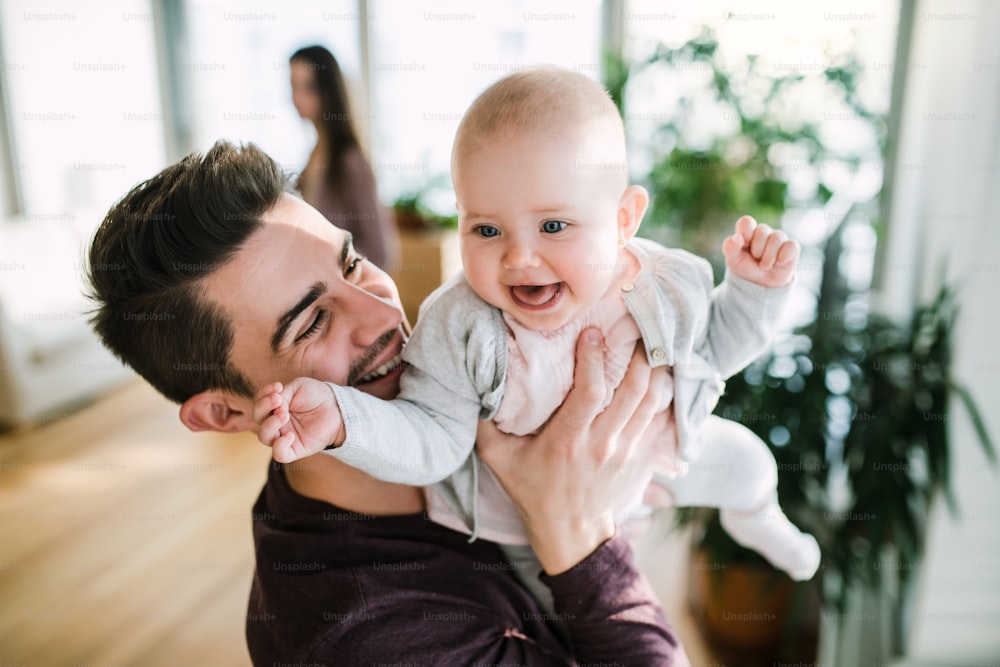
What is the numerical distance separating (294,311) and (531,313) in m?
0.34

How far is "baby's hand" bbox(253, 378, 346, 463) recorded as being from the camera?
83 cm

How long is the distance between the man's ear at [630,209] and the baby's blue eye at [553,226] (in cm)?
10

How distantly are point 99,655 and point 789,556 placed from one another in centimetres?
236

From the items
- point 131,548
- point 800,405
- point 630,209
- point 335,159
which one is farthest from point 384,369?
point 131,548

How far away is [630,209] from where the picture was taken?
3.39 ft

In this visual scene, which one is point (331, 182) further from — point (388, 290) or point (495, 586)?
point (495, 586)

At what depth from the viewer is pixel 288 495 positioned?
3.84 ft

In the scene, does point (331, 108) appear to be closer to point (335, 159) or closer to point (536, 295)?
point (335, 159)

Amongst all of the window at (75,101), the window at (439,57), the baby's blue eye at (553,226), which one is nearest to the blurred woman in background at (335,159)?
the window at (439,57)

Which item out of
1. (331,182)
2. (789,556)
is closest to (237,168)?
(789,556)

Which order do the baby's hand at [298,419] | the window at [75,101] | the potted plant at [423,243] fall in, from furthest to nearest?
the window at [75,101] → the potted plant at [423,243] → the baby's hand at [298,419]

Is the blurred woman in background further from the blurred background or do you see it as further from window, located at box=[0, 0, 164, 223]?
window, located at box=[0, 0, 164, 223]

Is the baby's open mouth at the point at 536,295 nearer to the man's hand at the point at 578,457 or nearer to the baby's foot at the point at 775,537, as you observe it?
the man's hand at the point at 578,457

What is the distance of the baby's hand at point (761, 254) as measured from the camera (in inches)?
42.5
